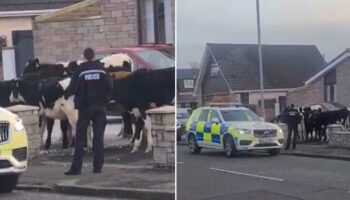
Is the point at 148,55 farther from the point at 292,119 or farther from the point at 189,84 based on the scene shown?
the point at 292,119

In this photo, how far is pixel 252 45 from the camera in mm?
1355

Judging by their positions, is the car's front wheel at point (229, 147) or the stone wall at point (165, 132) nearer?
the car's front wheel at point (229, 147)

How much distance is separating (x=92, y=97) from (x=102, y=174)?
0.94 ft

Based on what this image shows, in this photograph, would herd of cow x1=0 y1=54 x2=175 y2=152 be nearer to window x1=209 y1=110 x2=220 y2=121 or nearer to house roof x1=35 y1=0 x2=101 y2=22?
house roof x1=35 y1=0 x2=101 y2=22

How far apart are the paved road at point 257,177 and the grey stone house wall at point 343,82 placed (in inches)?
5.5

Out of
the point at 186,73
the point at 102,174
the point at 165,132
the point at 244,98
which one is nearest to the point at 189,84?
the point at 186,73

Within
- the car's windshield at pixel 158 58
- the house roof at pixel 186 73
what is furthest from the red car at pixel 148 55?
the house roof at pixel 186 73

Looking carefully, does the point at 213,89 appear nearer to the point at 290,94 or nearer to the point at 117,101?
the point at 290,94

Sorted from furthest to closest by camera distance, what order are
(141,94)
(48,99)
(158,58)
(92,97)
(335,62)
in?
(48,99) < (92,97) < (141,94) < (158,58) < (335,62)

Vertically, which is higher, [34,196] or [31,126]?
[31,126]

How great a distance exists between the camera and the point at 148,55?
1943 millimetres

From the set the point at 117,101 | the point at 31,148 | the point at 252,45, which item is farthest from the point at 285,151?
the point at 31,148

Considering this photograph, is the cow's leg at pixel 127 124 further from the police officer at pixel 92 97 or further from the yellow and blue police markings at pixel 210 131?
the yellow and blue police markings at pixel 210 131

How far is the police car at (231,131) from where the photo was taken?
4.53ft
